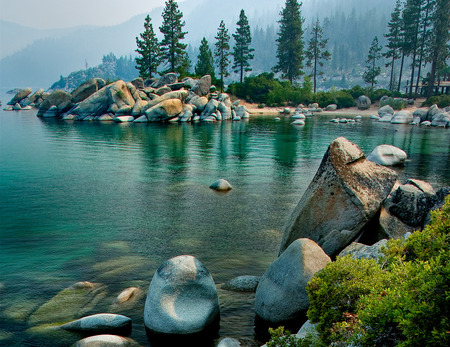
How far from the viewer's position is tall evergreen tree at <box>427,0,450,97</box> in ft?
225

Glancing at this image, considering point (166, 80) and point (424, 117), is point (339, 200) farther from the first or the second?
point (166, 80)

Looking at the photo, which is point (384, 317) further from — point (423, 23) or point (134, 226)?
point (423, 23)

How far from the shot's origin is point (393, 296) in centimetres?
425

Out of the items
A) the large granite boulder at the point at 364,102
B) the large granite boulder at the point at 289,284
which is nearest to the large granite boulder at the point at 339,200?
the large granite boulder at the point at 289,284

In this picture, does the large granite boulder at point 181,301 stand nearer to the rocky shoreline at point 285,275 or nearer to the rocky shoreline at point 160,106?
the rocky shoreline at point 285,275

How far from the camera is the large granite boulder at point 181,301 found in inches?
310

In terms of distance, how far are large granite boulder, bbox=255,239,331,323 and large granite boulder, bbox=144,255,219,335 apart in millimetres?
1194

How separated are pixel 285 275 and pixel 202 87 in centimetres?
6265

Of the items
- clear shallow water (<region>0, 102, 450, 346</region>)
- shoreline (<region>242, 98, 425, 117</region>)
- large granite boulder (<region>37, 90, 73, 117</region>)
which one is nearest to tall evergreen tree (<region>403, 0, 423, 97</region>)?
shoreline (<region>242, 98, 425, 117</region>)

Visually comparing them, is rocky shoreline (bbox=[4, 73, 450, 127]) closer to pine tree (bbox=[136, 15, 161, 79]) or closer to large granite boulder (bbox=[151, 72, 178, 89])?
large granite boulder (bbox=[151, 72, 178, 89])

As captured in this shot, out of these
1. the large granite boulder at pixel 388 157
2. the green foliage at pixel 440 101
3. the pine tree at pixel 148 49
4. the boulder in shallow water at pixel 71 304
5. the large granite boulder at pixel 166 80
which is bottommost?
the boulder in shallow water at pixel 71 304

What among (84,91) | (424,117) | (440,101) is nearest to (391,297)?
(424,117)

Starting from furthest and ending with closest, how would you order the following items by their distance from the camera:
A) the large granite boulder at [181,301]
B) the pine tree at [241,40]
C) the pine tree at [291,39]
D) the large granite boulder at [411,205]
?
the pine tree at [241,40], the pine tree at [291,39], the large granite boulder at [411,205], the large granite boulder at [181,301]

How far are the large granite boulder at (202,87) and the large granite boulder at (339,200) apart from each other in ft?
192
